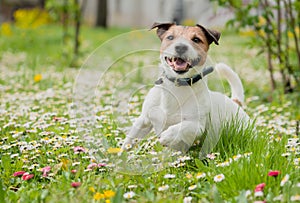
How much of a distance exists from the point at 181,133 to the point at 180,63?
0.40 m

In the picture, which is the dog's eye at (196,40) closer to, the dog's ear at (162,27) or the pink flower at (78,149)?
the dog's ear at (162,27)

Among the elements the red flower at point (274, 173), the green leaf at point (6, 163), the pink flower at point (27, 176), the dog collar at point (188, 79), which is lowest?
the green leaf at point (6, 163)

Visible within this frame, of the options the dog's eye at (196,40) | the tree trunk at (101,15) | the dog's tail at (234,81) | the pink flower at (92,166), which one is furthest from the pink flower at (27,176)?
the tree trunk at (101,15)

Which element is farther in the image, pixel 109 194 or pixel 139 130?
pixel 139 130

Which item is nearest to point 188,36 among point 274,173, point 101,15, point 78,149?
point 274,173

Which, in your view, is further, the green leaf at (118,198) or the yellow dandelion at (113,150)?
the yellow dandelion at (113,150)

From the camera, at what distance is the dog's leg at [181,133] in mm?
2609

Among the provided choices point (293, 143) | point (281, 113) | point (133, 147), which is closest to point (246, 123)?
point (293, 143)

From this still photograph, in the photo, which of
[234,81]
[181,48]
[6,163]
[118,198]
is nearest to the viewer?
[118,198]

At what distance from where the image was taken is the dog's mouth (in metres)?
2.55

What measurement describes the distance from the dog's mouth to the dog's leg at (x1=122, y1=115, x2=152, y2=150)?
425 mm

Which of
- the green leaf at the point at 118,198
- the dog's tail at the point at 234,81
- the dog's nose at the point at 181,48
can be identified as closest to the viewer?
the green leaf at the point at 118,198

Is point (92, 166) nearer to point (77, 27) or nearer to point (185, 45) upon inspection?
point (185, 45)

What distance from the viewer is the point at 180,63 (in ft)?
8.39
